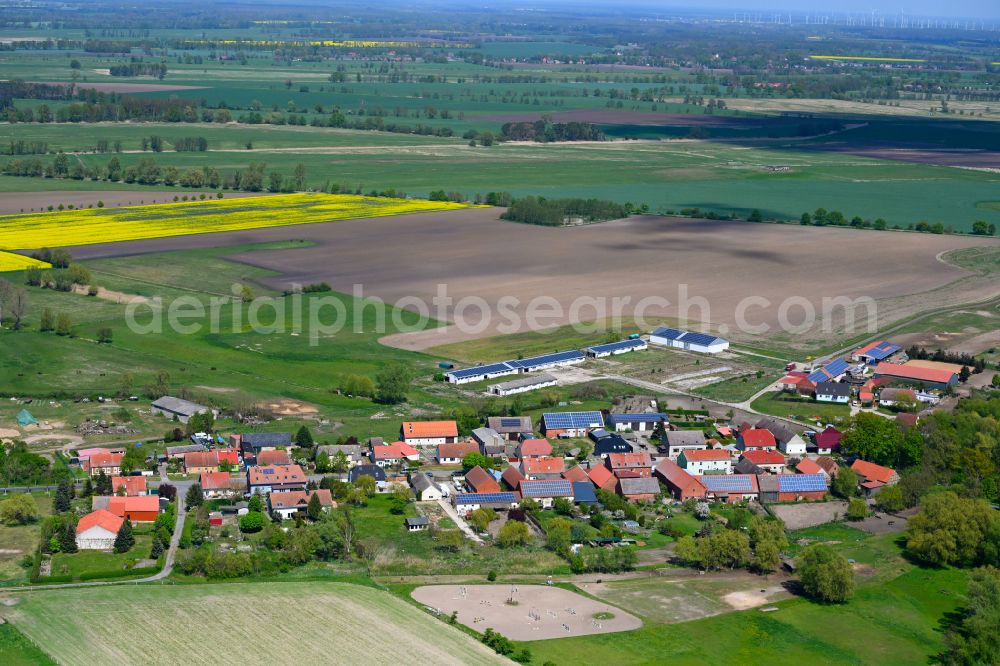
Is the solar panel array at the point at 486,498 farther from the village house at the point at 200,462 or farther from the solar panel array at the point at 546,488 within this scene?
the village house at the point at 200,462

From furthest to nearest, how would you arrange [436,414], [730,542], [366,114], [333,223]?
[366,114] < [333,223] < [436,414] < [730,542]

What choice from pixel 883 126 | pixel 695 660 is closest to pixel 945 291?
pixel 695 660

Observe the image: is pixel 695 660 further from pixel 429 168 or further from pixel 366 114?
pixel 366 114

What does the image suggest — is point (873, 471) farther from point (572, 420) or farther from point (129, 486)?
point (129, 486)

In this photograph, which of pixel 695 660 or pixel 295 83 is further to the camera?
pixel 295 83

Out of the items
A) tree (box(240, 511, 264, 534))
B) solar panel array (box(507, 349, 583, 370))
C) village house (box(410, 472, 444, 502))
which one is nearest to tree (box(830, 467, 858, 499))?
village house (box(410, 472, 444, 502))
